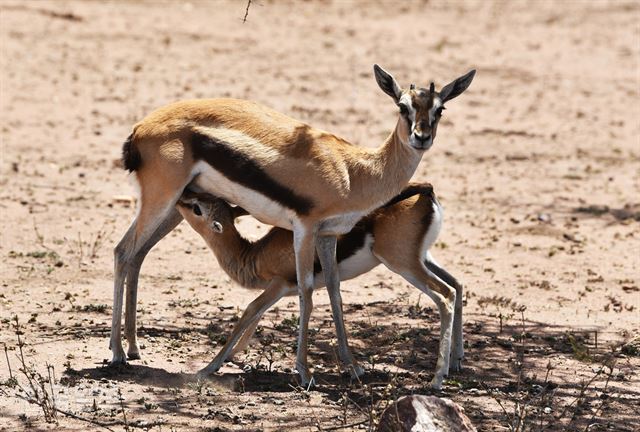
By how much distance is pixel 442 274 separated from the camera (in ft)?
28.2

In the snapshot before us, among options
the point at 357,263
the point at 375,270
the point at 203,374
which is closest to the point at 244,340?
the point at 203,374

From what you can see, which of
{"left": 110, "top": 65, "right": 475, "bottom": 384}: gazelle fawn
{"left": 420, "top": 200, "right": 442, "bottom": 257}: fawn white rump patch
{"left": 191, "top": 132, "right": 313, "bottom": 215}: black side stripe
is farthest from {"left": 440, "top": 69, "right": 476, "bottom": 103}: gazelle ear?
{"left": 191, "top": 132, "right": 313, "bottom": 215}: black side stripe

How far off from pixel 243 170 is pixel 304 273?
0.80m

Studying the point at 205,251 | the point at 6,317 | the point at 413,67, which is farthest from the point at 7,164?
the point at 413,67

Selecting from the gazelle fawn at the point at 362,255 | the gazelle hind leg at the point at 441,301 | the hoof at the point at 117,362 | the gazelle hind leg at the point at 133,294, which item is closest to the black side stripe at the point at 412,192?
the gazelle fawn at the point at 362,255

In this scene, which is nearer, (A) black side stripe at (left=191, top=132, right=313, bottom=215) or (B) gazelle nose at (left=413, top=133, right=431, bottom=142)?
(B) gazelle nose at (left=413, top=133, right=431, bottom=142)

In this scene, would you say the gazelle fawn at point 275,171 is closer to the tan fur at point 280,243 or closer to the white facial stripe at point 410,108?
the white facial stripe at point 410,108

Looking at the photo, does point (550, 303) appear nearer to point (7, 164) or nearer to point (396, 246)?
point (396, 246)

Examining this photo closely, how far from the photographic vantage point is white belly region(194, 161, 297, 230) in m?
7.96

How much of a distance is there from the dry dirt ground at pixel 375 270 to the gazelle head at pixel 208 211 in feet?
2.73

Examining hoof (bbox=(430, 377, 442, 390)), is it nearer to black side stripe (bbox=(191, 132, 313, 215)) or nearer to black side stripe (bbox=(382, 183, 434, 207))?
Result: black side stripe (bbox=(382, 183, 434, 207))

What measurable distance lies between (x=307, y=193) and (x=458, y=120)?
26.6ft

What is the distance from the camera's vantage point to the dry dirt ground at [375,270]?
7.60 meters

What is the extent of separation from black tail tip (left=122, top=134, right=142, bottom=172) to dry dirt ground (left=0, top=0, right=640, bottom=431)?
1.30 metres
